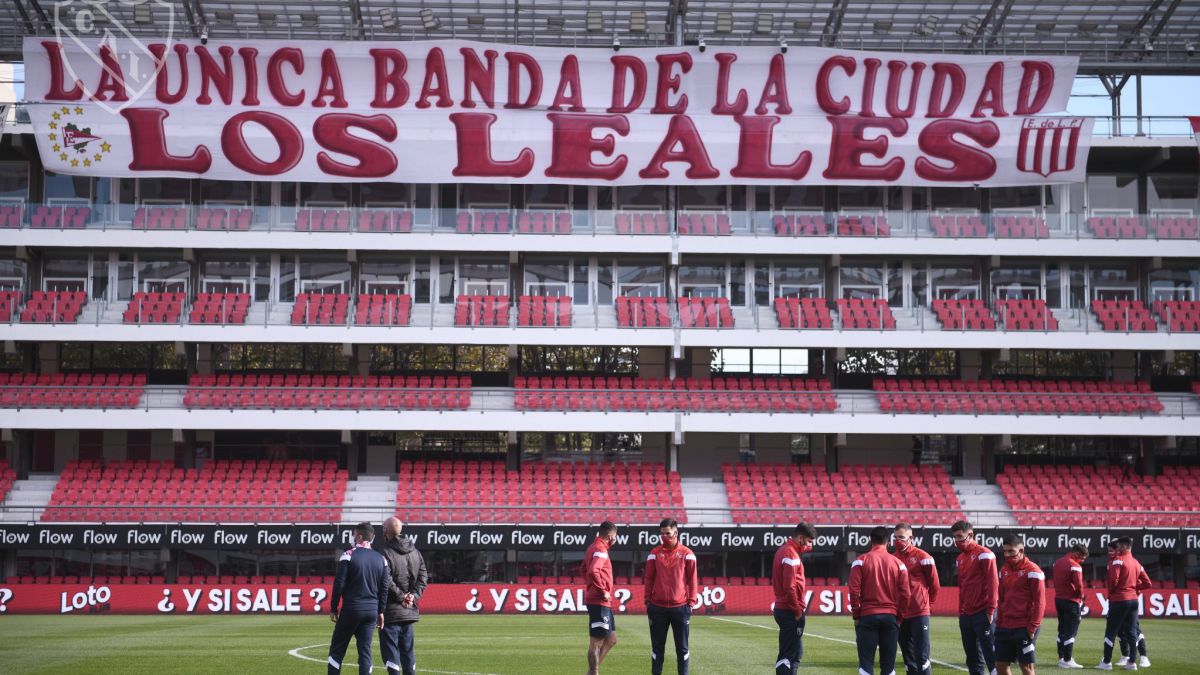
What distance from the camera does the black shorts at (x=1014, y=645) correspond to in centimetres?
1486

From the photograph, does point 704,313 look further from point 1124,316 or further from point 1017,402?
point 1124,316

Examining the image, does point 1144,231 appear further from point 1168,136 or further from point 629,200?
point 629,200

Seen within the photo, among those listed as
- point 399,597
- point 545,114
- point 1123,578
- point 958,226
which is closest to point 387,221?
point 545,114

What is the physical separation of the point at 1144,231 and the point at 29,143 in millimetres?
37593

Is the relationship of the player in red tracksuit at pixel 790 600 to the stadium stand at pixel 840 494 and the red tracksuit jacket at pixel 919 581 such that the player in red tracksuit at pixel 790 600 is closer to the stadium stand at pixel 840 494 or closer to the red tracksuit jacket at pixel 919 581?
the red tracksuit jacket at pixel 919 581

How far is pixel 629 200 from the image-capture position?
4622cm

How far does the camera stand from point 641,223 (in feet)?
144

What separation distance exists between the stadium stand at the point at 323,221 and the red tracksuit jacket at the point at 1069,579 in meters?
29.3

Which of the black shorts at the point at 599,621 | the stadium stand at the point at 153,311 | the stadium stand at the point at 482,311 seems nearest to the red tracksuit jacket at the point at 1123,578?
the black shorts at the point at 599,621

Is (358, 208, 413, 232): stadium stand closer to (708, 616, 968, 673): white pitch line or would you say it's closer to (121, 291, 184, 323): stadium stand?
(121, 291, 184, 323): stadium stand

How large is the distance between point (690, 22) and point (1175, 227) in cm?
1780

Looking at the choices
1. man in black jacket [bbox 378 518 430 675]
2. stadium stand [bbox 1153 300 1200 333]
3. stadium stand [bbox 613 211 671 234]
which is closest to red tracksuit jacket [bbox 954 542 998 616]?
man in black jacket [bbox 378 518 430 675]

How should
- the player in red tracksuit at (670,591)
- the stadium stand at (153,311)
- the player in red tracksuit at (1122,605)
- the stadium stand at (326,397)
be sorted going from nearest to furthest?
the player in red tracksuit at (670,591) < the player in red tracksuit at (1122,605) < the stadium stand at (326,397) < the stadium stand at (153,311)

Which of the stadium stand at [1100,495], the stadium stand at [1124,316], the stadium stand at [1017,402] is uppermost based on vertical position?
the stadium stand at [1124,316]
